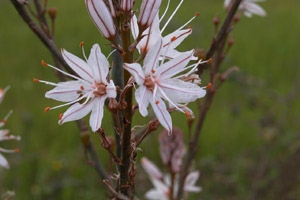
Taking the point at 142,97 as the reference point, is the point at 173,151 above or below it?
below

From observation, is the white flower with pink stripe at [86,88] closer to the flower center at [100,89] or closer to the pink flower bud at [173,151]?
the flower center at [100,89]

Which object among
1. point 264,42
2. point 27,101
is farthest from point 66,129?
point 264,42

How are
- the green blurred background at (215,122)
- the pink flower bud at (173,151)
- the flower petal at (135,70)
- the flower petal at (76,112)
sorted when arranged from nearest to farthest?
the flower petal at (135,70) → the flower petal at (76,112) → the pink flower bud at (173,151) → the green blurred background at (215,122)

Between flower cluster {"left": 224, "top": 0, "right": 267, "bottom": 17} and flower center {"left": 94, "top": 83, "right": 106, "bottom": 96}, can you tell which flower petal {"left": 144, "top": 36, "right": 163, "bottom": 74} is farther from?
flower cluster {"left": 224, "top": 0, "right": 267, "bottom": 17}

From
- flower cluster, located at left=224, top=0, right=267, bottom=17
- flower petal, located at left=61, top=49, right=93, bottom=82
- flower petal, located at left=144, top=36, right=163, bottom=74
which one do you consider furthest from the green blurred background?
flower cluster, located at left=224, top=0, right=267, bottom=17

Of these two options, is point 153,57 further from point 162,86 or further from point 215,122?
point 215,122

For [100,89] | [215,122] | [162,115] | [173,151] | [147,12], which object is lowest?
[215,122]

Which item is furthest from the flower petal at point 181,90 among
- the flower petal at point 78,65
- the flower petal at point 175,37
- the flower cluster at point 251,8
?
the flower cluster at point 251,8

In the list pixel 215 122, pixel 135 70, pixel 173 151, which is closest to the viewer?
pixel 135 70

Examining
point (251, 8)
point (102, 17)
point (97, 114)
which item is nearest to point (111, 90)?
point (97, 114)
